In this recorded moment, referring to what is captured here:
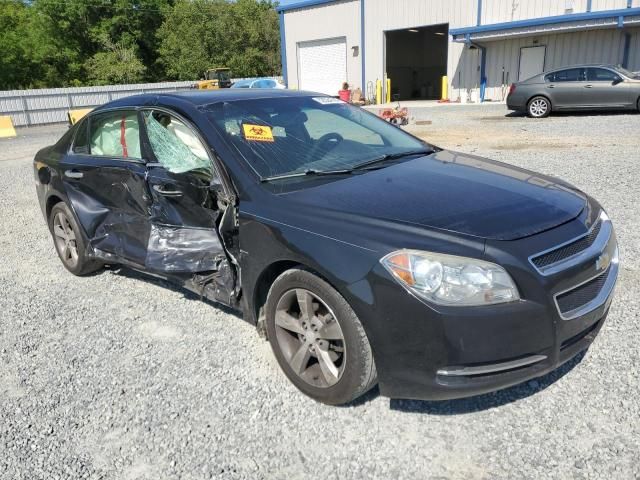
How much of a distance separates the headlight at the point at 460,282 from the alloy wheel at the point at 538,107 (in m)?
15.4

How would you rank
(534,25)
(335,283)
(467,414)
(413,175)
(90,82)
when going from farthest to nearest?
(90,82)
(534,25)
(413,175)
(467,414)
(335,283)

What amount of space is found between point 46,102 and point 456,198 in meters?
28.4

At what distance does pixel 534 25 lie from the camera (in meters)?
21.6

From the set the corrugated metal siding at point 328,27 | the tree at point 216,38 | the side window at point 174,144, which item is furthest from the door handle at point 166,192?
the tree at point 216,38

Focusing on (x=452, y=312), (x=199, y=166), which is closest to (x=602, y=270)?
(x=452, y=312)

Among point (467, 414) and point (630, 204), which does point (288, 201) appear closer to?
point (467, 414)

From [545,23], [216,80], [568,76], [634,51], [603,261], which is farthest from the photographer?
[216,80]

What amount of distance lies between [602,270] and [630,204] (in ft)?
13.5

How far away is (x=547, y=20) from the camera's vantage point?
2111cm

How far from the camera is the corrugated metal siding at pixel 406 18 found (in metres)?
24.8

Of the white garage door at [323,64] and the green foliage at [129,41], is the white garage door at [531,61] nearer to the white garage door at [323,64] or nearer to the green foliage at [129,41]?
the white garage door at [323,64]

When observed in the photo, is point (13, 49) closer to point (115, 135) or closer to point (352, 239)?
point (115, 135)

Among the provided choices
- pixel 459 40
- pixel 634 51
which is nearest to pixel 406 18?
pixel 459 40

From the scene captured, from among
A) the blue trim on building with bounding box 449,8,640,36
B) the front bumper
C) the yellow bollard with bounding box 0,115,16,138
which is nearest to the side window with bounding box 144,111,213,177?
the front bumper
